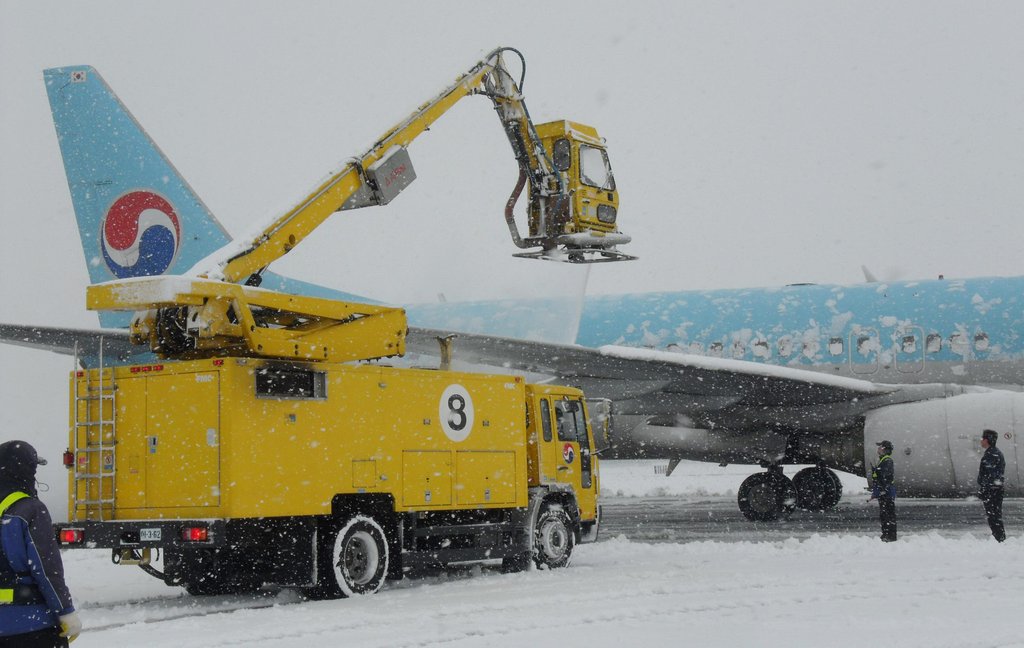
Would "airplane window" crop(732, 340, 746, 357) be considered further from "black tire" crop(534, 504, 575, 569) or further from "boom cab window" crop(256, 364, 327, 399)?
"boom cab window" crop(256, 364, 327, 399)

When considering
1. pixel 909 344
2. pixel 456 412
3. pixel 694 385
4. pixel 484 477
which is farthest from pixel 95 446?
pixel 909 344

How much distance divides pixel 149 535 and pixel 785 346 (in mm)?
12921

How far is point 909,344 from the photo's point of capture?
19.5 metres

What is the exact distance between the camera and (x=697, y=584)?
10961mm

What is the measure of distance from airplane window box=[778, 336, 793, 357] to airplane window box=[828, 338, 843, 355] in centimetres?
64

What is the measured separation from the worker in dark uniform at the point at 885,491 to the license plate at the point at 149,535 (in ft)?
27.9

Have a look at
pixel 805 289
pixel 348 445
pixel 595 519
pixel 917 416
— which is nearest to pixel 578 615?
pixel 348 445

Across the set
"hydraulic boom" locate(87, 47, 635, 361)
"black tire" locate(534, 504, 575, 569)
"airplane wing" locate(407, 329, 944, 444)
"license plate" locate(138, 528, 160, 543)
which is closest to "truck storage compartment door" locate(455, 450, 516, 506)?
"black tire" locate(534, 504, 575, 569)

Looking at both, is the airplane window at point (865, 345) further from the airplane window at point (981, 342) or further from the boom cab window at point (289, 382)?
the boom cab window at point (289, 382)

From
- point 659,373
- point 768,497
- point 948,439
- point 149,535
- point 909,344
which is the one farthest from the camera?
point 768,497

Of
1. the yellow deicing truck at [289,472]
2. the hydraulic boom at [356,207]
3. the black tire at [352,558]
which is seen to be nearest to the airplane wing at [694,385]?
the hydraulic boom at [356,207]

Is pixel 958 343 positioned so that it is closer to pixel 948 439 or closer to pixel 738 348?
pixel 948 439

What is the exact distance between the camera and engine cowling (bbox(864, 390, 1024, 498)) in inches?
645

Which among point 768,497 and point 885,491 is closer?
point 885,491
